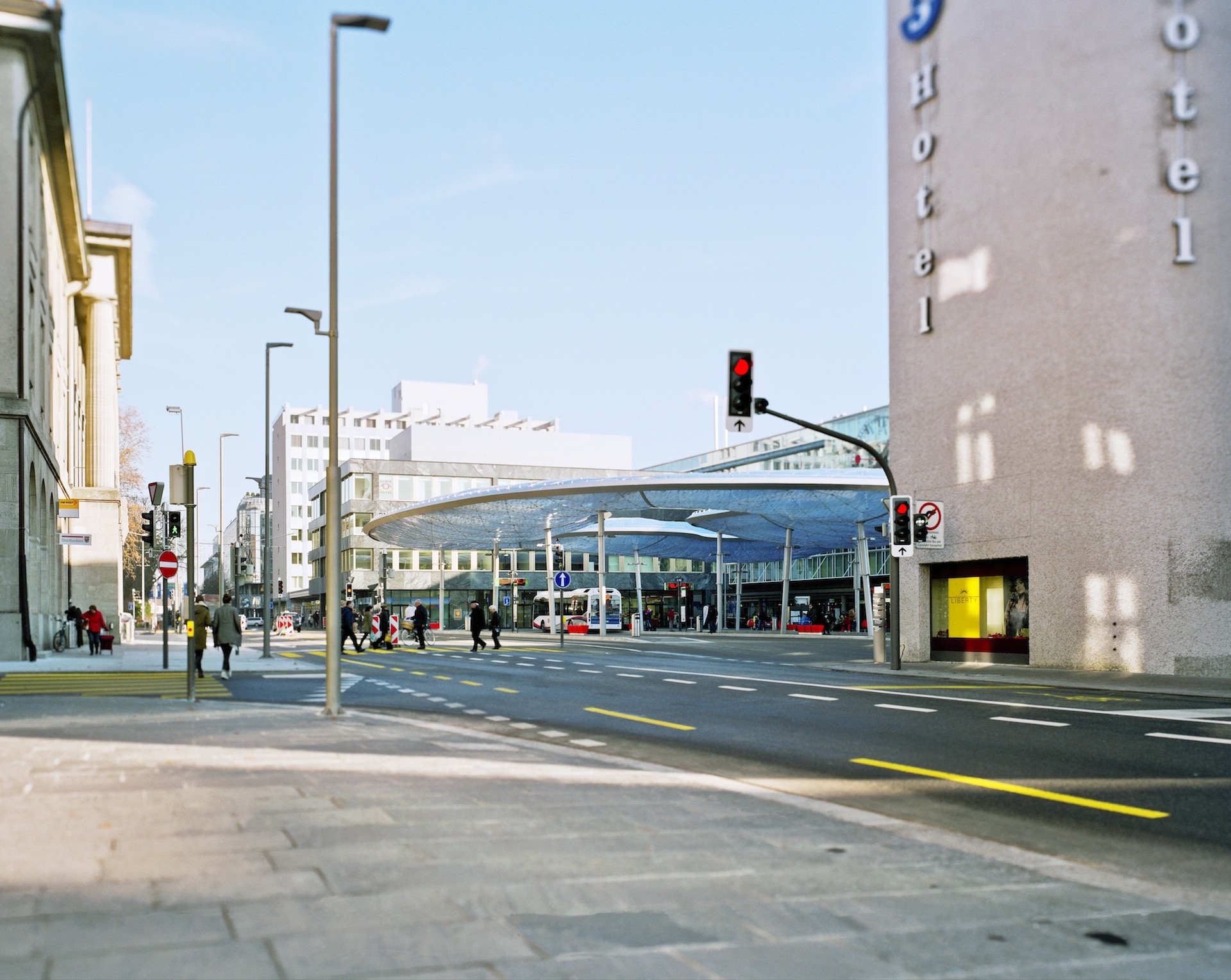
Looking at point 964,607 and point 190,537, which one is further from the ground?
point 190,537

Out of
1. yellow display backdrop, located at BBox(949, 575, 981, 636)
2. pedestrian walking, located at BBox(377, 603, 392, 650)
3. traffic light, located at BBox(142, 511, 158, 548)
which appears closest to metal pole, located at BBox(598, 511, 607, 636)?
pedestrian walking, located at BBox(377, 603, 392, 650)

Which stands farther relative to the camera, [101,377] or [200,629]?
[101,377]

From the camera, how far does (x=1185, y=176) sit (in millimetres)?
23766

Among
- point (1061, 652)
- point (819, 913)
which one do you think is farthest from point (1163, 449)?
point (819, 913)

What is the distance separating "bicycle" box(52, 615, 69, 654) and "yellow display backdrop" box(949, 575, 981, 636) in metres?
26.3

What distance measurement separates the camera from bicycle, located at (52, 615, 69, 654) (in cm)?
3744

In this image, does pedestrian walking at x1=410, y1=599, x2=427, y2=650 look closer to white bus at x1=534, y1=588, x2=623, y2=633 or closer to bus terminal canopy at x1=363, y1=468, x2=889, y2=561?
bus terminal canopy at x1=363, y1=468, x2=889, y2=561

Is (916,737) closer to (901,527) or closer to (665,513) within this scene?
(901,527)

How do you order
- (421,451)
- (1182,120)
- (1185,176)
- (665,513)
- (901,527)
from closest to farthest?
1. (1185,176)
2. (1182,120)
3. (901,527)
4. (665,513)
5. (421,451)

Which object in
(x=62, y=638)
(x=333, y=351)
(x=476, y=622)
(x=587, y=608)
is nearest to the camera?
(x=333, y=351)

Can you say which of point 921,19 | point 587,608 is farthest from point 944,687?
point 587,608

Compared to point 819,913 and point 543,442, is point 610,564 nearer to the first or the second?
point 543,442

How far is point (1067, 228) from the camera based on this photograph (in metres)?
25.2

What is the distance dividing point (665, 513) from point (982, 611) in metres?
50.4
